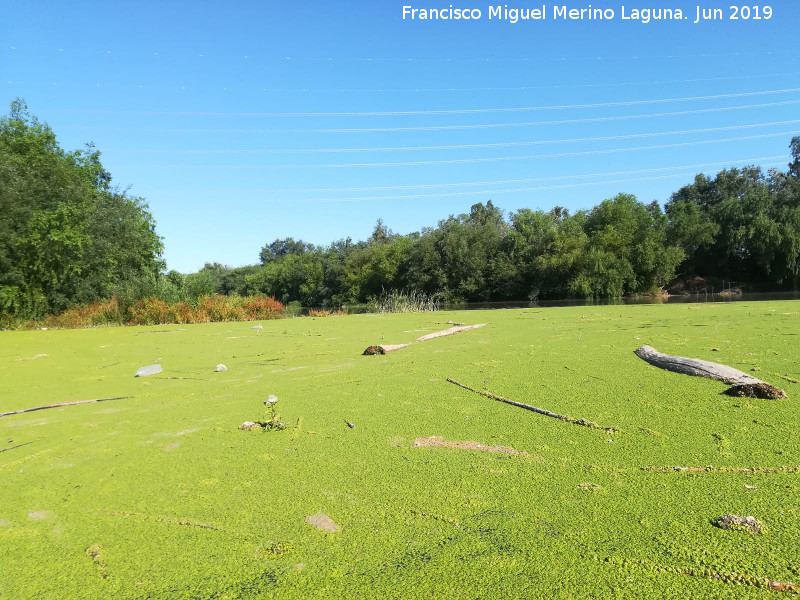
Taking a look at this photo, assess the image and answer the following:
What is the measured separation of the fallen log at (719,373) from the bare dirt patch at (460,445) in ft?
4.93

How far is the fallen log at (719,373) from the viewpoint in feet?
8.29

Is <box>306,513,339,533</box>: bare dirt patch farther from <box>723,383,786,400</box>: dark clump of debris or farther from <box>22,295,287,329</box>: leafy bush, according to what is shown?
<box>22,295,287,329</box>: leafy bush

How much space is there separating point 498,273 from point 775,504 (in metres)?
29.8

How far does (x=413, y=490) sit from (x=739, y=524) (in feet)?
3.21

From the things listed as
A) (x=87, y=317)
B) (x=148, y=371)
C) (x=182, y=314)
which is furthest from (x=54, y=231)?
(x=148, y=371)

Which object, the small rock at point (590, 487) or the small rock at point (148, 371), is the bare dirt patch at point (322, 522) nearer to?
the small rock at point (590, 487)

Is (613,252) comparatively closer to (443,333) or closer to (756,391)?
(443,333)

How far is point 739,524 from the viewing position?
4.29ft

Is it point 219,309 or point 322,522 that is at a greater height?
point 219,309

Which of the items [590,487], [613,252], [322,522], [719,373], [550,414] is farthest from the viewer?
[613,252]

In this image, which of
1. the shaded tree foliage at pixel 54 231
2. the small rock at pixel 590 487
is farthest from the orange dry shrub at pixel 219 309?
the small rock at pixel 590 487

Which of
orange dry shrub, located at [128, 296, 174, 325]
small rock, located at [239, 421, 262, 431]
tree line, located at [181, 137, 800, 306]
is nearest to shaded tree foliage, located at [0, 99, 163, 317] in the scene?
orange dry shrub, located at [128, 296, 174, 325]

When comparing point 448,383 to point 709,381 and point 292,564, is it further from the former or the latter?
point 292,564

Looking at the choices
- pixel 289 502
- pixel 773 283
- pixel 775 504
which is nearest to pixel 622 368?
pixel 775 504
